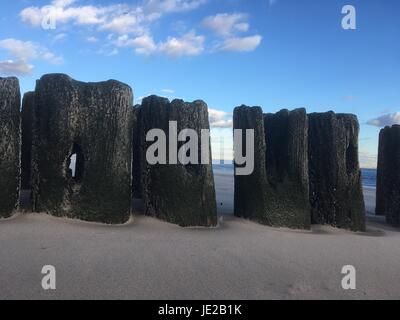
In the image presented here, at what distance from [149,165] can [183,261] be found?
6.19 ft

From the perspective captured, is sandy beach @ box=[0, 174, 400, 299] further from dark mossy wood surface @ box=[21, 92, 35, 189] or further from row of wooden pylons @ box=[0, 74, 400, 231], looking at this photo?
dark mossy wood surface @ box=[21, 92, 35, 189]

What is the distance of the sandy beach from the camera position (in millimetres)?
3561

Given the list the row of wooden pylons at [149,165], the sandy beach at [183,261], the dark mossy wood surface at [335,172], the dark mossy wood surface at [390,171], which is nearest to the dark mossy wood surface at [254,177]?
the row of wooden pylons at [149,165]

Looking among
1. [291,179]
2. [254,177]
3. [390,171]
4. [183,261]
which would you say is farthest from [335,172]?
[183,261]

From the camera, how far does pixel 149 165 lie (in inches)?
231

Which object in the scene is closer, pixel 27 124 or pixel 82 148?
pixel 82 148

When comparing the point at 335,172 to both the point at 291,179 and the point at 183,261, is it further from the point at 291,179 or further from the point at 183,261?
the point at 183,261

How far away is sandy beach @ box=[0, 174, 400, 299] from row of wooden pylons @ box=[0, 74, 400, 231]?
0.96 ft

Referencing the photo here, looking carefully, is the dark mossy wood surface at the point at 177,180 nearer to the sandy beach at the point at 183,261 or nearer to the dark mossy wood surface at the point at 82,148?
the sandy beach at the point at 183,261

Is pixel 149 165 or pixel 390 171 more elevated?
pixel 149 165

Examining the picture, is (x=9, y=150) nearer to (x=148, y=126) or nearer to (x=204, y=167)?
(x=148, y=126)

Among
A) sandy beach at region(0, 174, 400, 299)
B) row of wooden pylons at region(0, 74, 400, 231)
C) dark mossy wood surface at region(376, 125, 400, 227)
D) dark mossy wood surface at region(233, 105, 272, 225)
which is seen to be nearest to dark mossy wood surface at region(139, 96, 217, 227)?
row of wooden pylons at region(0, 74, 400, 231)

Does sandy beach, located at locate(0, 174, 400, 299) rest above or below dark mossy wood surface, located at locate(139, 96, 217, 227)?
below

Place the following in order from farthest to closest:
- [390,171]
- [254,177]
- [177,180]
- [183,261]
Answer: [390,171]
[254,177]
[177,180]
[183,261]
